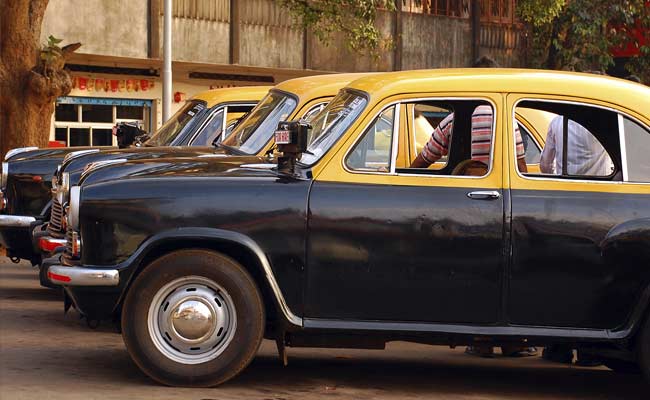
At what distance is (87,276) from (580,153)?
290 centimetres

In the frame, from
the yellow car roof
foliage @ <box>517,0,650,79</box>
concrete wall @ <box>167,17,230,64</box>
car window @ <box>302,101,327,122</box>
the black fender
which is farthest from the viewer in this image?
foliage @ <box>517,0,650,79</box>

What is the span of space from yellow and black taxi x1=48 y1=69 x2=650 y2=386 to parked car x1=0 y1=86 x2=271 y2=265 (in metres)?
4.52

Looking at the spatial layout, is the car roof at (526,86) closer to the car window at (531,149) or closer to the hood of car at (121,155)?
the hood of car at (121,155)

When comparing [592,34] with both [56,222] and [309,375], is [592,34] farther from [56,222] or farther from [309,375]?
[309,375]

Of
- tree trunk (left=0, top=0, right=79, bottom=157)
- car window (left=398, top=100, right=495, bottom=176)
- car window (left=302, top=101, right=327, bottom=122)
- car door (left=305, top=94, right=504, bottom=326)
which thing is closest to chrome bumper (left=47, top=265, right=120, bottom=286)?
car door (left=305, top=94, right=504, bottom=326)

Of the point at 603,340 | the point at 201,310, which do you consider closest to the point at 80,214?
the point at 201,310

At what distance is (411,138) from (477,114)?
222 centimetres

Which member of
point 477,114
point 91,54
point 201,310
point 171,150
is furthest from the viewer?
point 91,54

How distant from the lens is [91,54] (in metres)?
27.6

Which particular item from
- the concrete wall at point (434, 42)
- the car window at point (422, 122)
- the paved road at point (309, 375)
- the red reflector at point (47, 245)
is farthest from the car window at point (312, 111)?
the concrete wall at point (434, 42)

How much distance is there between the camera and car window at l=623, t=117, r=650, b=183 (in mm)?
7793

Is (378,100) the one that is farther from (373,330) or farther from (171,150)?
(171,150)

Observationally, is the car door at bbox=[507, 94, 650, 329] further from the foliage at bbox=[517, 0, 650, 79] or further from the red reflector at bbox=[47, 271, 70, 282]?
the foliage at bbox=[517, 0, 650, 79]

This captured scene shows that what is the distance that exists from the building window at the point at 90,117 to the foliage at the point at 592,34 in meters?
9.64
